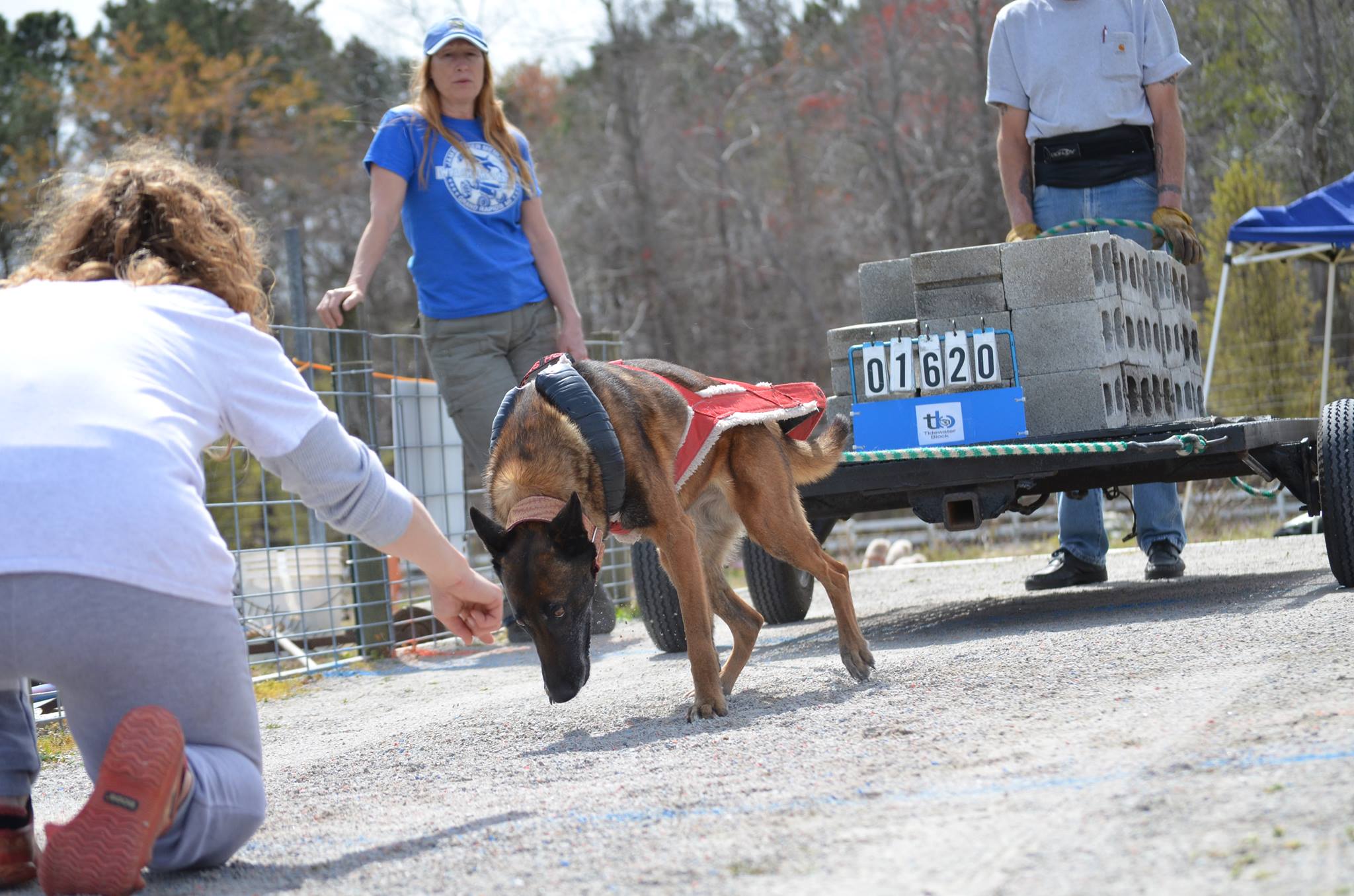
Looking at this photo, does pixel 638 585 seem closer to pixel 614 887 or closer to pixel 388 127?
pixel 388 127

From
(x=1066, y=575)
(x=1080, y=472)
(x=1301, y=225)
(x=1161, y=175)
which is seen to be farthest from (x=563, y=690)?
(x=1301, y=225)

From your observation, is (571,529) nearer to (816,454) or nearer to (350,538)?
(816,454)

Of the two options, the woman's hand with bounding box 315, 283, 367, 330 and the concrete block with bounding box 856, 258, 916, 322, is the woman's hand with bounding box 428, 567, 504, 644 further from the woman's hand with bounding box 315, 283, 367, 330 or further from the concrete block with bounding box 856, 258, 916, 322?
the concrete block with bounding box 856, 258, 916, 322

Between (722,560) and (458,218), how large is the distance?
2148 mm

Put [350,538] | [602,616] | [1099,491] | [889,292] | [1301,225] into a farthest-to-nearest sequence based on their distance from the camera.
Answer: [1301,225] → [350,538] → [602,616] → [1099,491] → [889,292]

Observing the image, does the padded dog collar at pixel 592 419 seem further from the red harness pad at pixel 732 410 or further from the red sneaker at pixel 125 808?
the red sneaker at pixel 125 808

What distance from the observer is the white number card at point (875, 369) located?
5582mm

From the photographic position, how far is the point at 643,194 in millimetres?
26125

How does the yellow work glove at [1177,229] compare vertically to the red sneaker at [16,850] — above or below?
above

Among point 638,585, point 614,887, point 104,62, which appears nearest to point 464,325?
point 638,585

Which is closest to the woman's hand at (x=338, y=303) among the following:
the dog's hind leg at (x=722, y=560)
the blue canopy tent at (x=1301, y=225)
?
the dog's hind leg at (x=722, y=560)

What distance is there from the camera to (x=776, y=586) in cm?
656

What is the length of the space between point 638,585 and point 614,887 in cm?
355

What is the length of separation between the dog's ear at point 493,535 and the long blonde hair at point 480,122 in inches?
107
